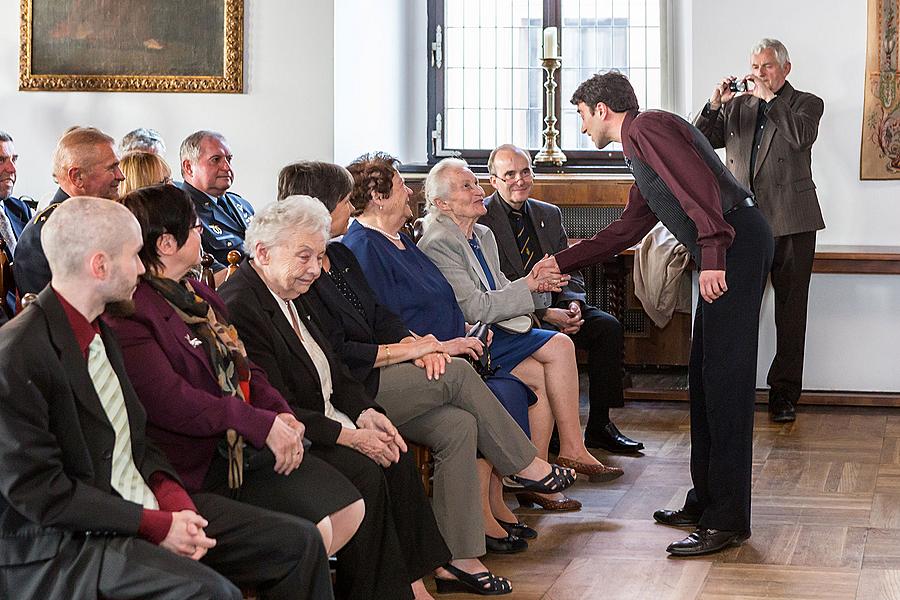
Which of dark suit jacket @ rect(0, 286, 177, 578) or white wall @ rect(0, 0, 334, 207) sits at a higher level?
white wall @ rect(0, 0, 334, 207)

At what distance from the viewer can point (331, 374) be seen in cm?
339

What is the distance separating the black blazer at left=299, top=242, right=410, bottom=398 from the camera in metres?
3.62

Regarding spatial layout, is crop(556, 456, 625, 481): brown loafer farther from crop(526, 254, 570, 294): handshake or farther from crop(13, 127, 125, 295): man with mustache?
crop(13, 127, 125, 295): man with mustache

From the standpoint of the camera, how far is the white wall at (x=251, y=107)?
670 cm

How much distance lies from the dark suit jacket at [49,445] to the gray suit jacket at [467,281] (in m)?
2.10

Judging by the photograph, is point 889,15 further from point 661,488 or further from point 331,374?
point 331,374

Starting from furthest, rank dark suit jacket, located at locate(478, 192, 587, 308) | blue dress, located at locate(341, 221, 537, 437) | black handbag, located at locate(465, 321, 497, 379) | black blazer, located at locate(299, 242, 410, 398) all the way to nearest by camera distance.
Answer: dark suit jacket, located at locate(478, 192, 587, 308), black handbag, located at locate(465, 321, 497, 379), blue dress, located at locate(341, 221, 537, 437), black blazer, located at locate(299, 242, 410, 398)

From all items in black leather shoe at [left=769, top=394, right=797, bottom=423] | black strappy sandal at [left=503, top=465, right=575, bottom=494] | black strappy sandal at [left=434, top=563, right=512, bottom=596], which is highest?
black strappy sandal at [left=503, top=465, right=575, bottom=494]

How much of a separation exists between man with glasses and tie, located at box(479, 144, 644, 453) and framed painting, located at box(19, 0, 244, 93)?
2.06 metres

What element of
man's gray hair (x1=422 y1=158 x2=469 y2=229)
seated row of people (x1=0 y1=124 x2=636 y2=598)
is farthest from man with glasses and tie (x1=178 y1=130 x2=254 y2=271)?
man's gray hair (x1=422 y1=158 x2=469 y2=229)

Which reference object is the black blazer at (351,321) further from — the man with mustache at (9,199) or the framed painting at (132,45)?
the framed painting at (132,45)

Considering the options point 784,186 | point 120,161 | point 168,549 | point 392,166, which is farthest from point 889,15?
point 168,549

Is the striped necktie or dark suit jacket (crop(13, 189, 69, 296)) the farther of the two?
the striped necktie

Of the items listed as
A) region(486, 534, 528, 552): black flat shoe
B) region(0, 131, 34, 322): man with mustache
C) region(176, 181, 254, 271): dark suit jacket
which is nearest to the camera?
region(486, 534, 528, 552): black flat shoe
